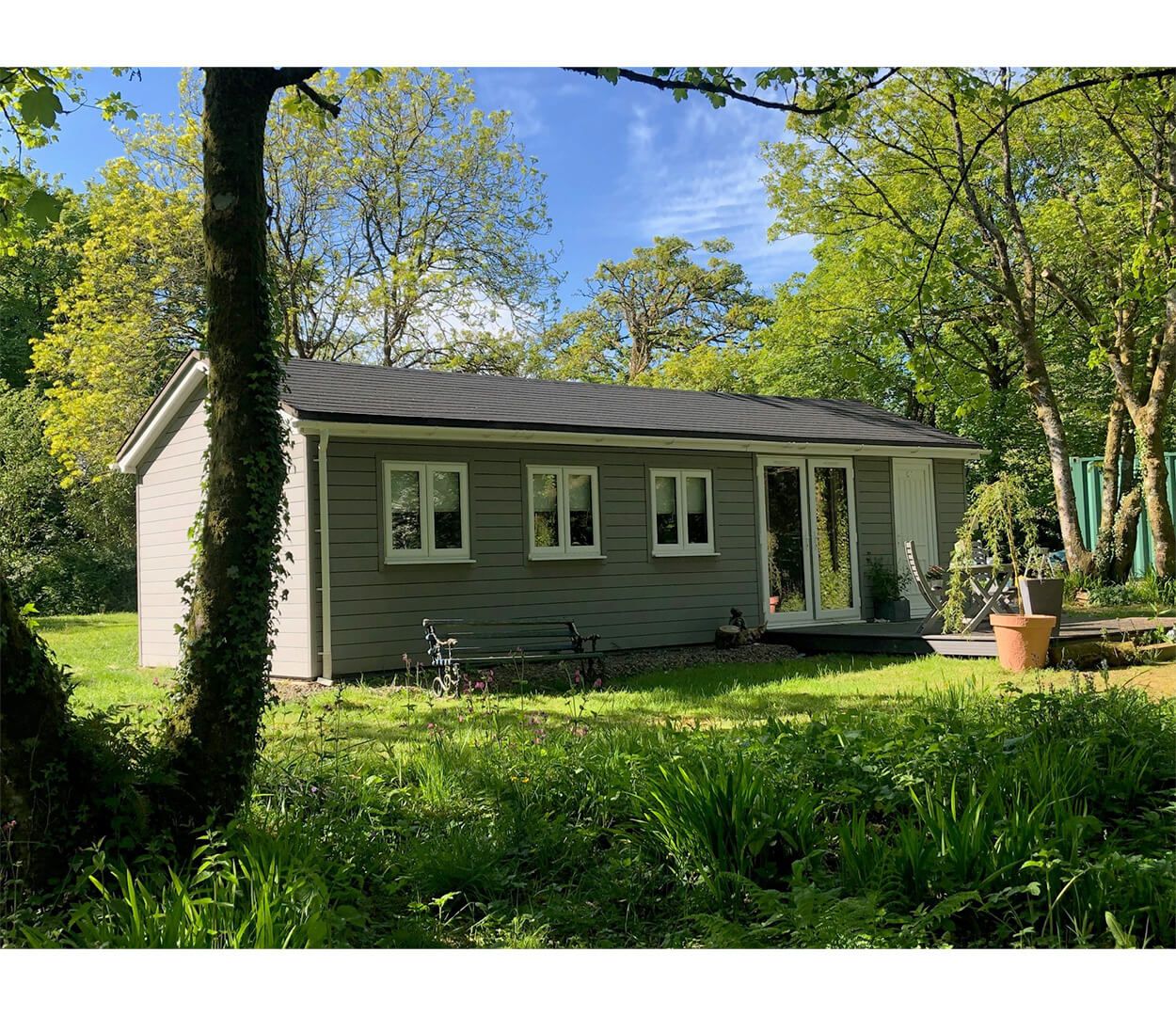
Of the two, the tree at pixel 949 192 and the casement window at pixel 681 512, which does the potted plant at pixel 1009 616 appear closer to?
the casement window at pixel 681 512

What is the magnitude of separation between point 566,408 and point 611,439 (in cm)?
100

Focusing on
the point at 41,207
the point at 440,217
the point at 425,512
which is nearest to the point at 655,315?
the point at 440,217

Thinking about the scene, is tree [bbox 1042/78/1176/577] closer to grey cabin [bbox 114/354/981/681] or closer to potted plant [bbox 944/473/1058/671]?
grey cabin [bbox 114/354/981/681]

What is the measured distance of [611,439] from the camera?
42.3 feet

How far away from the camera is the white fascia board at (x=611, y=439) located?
1105 centimetres

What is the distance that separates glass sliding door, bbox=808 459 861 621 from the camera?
15102 millimetres

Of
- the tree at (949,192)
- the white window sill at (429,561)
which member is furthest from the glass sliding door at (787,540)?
the white window sill at (429,561)

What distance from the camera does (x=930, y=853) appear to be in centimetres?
384

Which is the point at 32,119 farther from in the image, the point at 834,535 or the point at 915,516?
the point at 915,516

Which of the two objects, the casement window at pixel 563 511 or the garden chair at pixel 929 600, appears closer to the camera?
the garden chair at pixel 929 600

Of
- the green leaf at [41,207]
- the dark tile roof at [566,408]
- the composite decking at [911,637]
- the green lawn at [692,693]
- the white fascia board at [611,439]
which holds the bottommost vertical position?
the green lawn at [692,693]

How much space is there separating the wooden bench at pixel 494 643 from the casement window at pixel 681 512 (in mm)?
1948

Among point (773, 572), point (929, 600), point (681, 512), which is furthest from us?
point (773, 572)
